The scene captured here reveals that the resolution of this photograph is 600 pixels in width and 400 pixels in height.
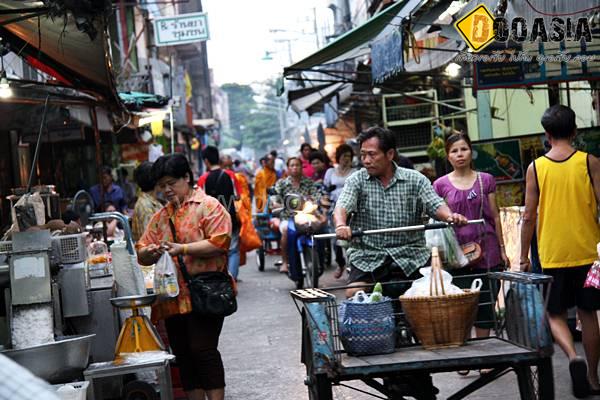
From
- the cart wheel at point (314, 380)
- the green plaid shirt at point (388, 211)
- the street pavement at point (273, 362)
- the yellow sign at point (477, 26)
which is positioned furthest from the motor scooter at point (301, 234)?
the cart wheel at point (314, 380)

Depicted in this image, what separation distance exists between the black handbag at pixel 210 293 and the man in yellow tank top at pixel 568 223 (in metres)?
2.16

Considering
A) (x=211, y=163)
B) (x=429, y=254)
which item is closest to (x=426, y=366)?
(x=429, y=254)

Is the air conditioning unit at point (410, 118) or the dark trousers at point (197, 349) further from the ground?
the air conditioning unit at point (410, 118)

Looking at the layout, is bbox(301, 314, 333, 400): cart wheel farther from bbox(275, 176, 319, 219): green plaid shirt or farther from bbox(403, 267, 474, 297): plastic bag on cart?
bbox(275, 176, 319, 219): green plaid shirt

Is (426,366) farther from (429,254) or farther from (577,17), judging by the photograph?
(577,17)

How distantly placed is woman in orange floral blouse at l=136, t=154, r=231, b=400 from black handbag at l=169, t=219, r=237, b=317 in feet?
0.12

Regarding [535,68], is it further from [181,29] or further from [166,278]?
[181,29]

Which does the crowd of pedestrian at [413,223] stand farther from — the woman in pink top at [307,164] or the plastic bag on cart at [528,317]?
the woman in pink top at [307,164]

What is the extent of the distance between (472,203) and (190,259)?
2410 mm

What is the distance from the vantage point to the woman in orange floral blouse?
269 inches

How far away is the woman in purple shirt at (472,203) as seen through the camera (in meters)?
7.99

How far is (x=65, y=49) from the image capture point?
943 centimetres

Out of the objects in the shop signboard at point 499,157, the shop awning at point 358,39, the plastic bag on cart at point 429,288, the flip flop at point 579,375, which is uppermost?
the shop awning at point 358,39

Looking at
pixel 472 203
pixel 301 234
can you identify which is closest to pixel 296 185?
pixel 301 234
